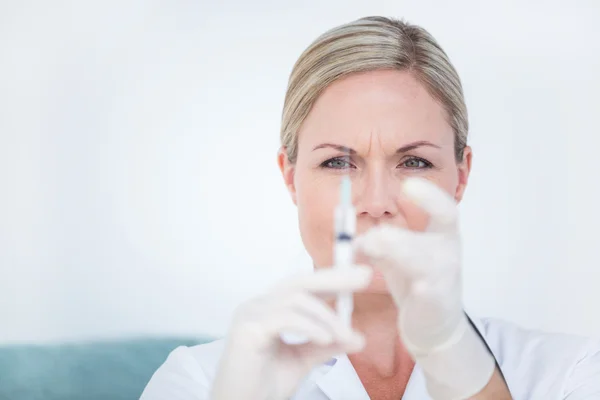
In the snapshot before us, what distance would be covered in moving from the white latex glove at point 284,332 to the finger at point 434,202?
13 cm

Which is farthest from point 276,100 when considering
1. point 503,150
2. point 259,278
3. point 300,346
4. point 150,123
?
point 300,346

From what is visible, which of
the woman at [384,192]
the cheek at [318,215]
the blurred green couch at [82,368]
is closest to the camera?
the woman at [384,192]

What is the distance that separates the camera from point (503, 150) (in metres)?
2.56

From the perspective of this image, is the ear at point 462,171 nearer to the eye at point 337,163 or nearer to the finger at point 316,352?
the eye at point 337,163

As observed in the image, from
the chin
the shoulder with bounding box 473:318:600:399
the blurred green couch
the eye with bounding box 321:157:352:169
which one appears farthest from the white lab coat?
the blurred green couch

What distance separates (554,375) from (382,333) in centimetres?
35

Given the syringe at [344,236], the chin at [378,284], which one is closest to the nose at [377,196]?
the chin at [378,284]

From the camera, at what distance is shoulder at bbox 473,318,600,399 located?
5.03ft

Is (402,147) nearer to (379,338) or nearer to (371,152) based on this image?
(371,152)

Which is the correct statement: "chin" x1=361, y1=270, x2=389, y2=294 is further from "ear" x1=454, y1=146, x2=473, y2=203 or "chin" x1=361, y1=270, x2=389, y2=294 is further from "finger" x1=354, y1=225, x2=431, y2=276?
"finger" x1=354, y1=225, x2=431, y2=276

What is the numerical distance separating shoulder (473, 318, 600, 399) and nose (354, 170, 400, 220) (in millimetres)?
331

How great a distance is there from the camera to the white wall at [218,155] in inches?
101

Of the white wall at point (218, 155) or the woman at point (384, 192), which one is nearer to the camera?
the woman at point (384, 192)

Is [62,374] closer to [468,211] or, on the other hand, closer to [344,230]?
[468,211]
